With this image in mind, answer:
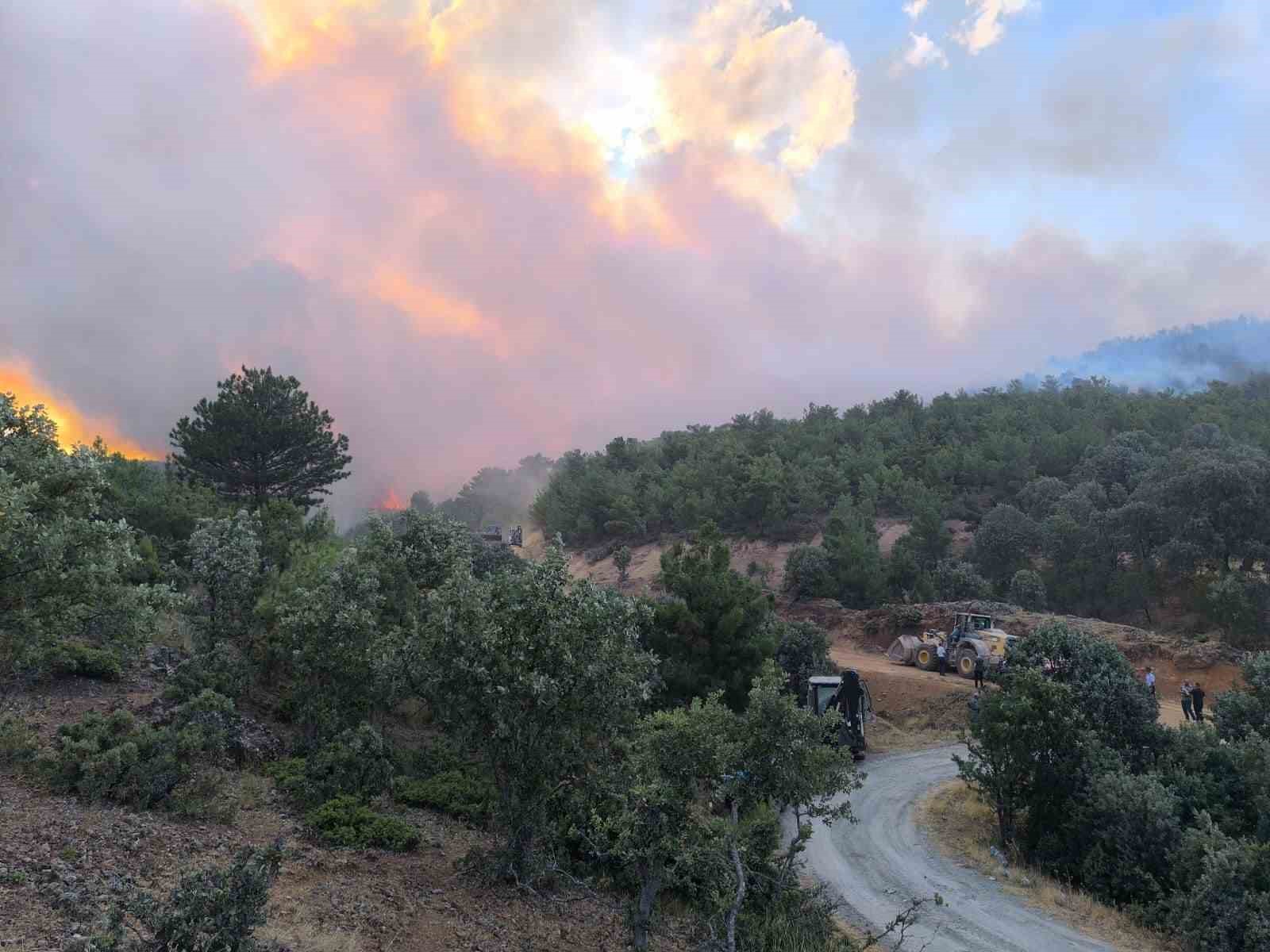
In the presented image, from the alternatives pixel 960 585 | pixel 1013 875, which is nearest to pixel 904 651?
pixel 960 585

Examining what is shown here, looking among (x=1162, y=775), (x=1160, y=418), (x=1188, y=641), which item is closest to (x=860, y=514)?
(x=1188, y=641)

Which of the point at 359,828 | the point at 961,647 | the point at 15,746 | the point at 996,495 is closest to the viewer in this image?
the point at 15,746

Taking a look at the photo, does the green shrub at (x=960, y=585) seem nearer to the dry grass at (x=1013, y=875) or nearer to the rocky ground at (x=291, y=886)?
the dry grass at (x=1013, y=875)

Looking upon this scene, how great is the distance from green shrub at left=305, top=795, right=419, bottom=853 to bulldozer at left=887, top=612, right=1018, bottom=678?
28791 mm

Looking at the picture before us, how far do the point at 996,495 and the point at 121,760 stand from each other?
79482mm

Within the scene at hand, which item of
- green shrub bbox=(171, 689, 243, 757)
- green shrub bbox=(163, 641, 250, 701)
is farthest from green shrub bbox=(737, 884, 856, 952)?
green shrub bbox=(163, 641, 250, 701)

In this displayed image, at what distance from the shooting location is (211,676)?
21.5 m

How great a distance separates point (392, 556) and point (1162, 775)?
2176 centimetres

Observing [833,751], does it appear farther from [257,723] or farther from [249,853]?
[257,723]

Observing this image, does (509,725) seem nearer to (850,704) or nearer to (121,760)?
(121,760)

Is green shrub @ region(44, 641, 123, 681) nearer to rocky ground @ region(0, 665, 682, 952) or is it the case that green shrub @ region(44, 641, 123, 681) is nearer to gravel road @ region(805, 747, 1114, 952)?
rocky ground @ region(0, 665, 682, 952)

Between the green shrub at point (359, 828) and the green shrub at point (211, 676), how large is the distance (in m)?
6.10

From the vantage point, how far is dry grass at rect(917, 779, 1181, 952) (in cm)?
1638

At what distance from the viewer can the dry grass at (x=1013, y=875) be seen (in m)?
16.4
